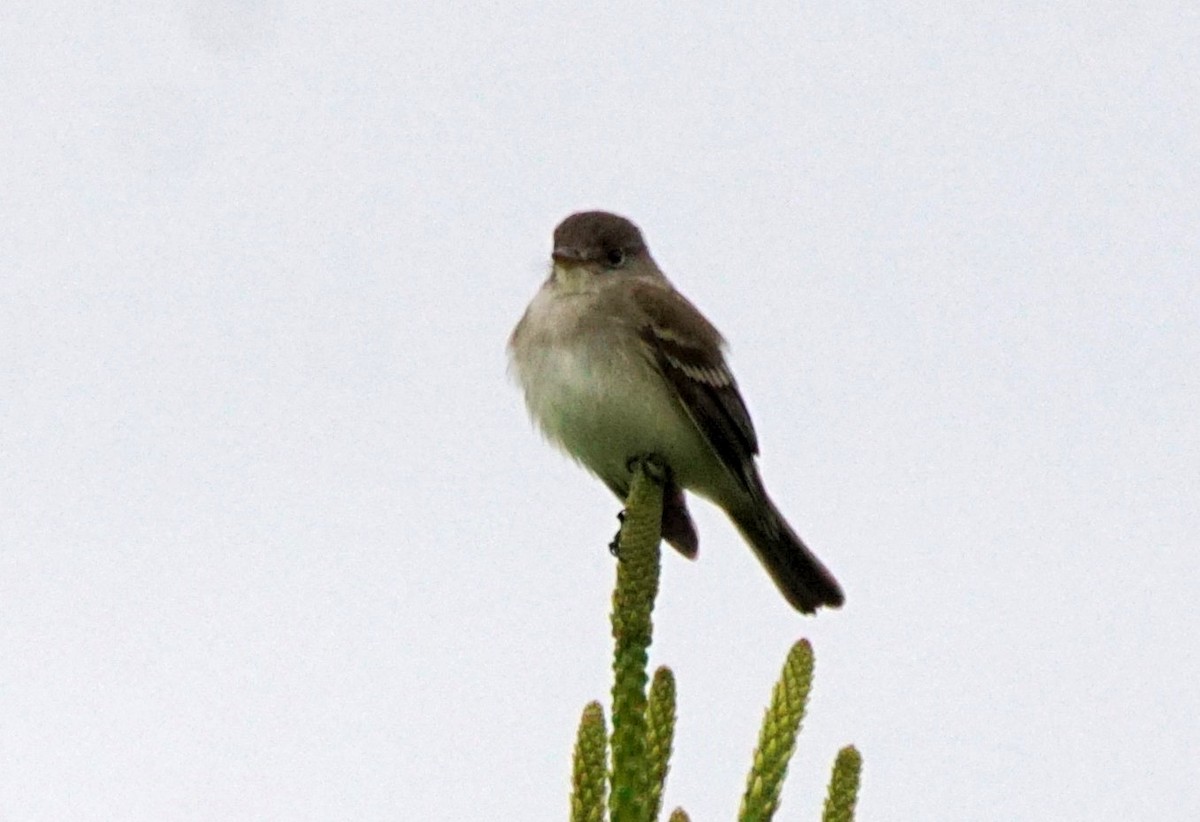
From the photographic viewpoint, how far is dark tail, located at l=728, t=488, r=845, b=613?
28.8 ft

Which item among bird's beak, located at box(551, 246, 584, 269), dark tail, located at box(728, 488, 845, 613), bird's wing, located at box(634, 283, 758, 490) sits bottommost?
dark tail, located at box(728, 488, 845, 613)

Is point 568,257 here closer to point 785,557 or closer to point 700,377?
point 700,377

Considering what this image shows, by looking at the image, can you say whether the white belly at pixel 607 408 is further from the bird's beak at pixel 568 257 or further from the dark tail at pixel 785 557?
the bird's beak at pixel 568 257

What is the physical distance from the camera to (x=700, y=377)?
8.80 meters

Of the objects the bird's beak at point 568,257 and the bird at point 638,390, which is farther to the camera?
the bird's beak at point 568,257

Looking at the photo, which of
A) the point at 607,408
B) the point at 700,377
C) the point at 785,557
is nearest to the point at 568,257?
the point at 700,377

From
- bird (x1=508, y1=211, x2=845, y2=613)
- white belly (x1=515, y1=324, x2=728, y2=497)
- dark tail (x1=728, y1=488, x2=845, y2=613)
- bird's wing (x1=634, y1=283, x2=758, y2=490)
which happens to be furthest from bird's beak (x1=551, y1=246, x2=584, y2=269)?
dark tail (x1=728, y1=488, x2=845, y2=613)

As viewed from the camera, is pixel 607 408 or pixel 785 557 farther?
pixel 785 557

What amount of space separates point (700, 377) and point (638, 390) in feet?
1.63

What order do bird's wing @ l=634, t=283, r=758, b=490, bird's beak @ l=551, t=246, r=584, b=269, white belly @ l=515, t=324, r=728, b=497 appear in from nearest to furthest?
white belly @ l=515, t=324, r=728, b=497 < bird's wing @ l=634, t=283, r=758, b=490 < bird's beak @ l=551, t=246, r=584, b=269

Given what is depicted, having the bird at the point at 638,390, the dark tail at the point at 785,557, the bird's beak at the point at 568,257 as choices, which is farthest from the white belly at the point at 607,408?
the bird's beak at the point at 568,257

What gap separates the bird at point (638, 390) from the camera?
830 centimetres

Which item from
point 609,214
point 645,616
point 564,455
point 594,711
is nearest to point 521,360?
point 564,455

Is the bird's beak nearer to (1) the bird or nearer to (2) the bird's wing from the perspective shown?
(1) the bird
